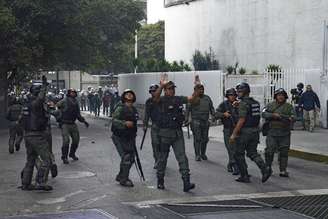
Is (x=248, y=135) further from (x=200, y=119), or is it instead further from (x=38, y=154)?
(x=38, y=154)

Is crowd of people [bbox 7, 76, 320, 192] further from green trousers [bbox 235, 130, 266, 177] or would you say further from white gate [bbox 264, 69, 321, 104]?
white gate [bbox 264, 69, 321, 104]

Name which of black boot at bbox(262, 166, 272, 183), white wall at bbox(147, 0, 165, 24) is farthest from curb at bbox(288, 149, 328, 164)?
white wall at bbox(147, 0, 165, 24)

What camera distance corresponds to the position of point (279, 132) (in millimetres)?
11500

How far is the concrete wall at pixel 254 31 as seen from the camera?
26.7m

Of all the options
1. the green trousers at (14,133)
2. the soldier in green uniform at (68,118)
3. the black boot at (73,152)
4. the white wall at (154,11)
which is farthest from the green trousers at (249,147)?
the white wall at (154,11)

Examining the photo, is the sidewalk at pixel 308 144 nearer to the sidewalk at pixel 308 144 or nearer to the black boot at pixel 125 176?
the sidewalk at pixel 308 144

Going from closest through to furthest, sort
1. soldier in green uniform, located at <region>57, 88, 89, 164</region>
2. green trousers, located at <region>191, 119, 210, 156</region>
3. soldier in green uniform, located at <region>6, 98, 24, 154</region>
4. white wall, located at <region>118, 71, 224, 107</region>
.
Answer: soldier in green uniform, located at <region>57, 88, 89, 164</region> < green trousers, located at <region>191, 119, 210, 156</region> < soldier in green uniform, located at <region>6, 98, 24, 154</region> < white wall, located at <region>118, 71, 224, 107</region>

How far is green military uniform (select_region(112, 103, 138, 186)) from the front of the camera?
412 inches

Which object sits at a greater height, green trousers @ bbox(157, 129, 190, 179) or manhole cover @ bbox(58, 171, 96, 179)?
green trousers @ bbox(157, 129, 190, 179)

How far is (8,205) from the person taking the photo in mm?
Answer: 8859

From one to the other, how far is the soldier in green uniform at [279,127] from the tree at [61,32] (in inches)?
586

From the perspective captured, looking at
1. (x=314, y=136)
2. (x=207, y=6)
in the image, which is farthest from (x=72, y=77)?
(x=314, y=136)

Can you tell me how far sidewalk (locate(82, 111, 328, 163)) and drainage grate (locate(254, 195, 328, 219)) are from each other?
15.6ft

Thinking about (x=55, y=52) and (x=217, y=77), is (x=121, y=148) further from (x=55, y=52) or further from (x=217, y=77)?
(x=55, y=52)
